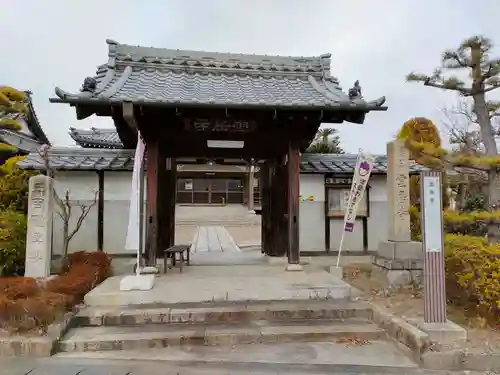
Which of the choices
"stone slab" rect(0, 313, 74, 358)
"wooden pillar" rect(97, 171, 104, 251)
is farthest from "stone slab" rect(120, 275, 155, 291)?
"wooden pillar" rect(97, 171, 104, 251)

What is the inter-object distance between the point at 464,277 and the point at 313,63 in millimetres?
6684

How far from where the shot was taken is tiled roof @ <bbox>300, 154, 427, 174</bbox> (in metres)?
9.98

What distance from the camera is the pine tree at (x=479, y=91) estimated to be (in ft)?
18.4

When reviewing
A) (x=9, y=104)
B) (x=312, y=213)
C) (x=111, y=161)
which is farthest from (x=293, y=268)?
(x=9, y=104)

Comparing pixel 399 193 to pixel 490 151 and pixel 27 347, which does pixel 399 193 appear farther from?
pixel 27 347

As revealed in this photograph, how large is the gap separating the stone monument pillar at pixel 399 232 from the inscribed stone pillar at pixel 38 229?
21.4 ft

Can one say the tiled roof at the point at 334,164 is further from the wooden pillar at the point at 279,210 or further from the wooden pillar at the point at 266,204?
the wooden pillar at the point at 266,204

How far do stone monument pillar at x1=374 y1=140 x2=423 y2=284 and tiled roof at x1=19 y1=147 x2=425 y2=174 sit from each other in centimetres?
236

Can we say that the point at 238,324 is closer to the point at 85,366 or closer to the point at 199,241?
the point at 85,366

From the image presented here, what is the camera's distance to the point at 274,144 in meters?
8.90

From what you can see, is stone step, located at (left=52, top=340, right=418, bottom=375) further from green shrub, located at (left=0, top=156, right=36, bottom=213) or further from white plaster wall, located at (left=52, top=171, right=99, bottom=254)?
green shrub, located at (left=0, top=156, right=36, bottom=213)

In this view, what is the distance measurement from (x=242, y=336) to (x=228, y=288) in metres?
1.65

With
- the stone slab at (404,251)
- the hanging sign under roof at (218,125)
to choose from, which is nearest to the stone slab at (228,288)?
the stone slab at (404,251)

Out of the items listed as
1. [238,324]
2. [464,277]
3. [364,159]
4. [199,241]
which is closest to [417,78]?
[364,159]
